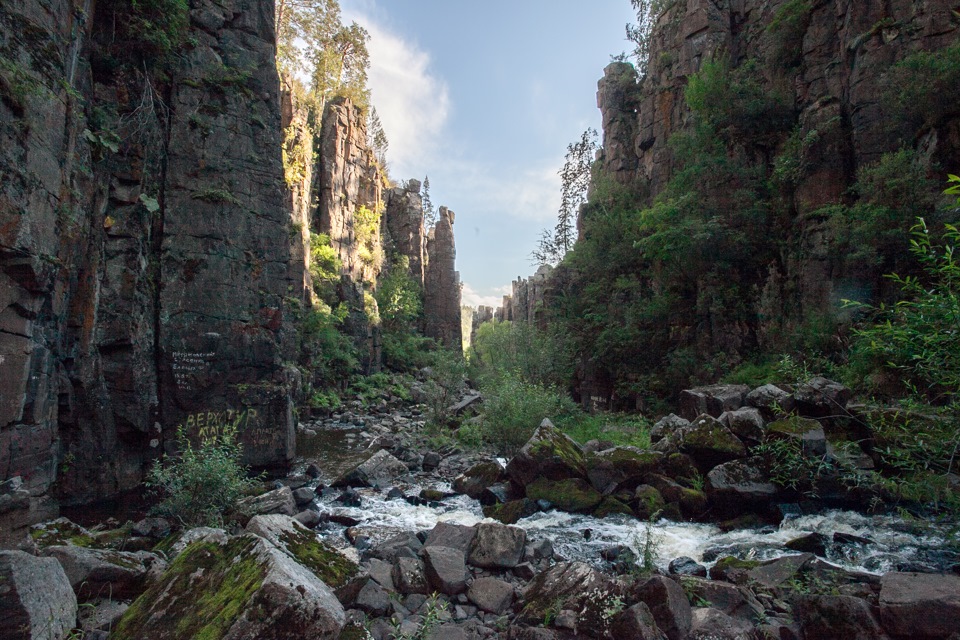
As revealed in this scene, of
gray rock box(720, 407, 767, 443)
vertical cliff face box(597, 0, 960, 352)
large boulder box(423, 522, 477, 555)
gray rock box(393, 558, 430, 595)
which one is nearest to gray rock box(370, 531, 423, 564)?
large boulder box(423, 522, 477, 555)

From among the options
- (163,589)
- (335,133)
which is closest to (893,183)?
(163,589)

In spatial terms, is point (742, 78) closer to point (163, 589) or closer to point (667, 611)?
point (667, 611)

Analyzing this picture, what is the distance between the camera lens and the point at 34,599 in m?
3.19

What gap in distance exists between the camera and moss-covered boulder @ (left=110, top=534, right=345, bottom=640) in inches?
113

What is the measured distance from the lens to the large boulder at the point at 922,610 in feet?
12.0

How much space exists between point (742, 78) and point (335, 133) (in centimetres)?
2478

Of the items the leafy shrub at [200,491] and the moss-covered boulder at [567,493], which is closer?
the leafy shrub at [200,491]

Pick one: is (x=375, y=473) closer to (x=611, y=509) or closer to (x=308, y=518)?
(x=308, y=518)

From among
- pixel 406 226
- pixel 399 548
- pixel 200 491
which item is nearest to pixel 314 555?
pixel 399 548

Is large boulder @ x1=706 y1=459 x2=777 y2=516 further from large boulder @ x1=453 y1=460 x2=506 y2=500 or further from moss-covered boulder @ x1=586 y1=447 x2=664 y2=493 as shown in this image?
large boulder @ x1=453 y1=460 x2=506 y2=500

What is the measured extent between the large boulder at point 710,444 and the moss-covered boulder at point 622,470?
62 cm

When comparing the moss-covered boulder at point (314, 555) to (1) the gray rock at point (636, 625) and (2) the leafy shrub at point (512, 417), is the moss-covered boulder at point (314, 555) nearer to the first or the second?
(1) the gray rock at point (636, 625)

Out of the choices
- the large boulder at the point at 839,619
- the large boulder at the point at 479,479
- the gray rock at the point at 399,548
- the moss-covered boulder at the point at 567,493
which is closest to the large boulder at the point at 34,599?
the gray rock at the point at 399,548

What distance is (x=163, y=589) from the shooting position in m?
3.50
